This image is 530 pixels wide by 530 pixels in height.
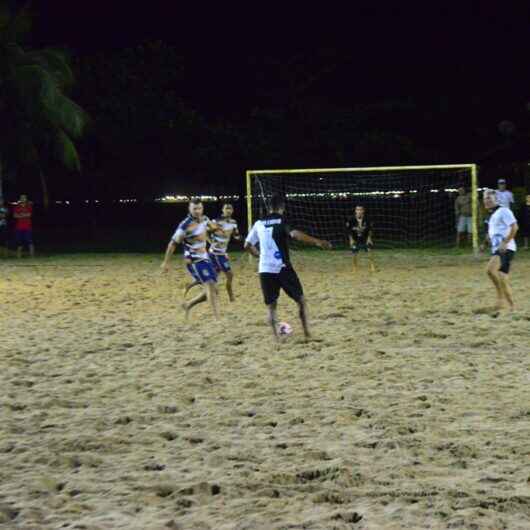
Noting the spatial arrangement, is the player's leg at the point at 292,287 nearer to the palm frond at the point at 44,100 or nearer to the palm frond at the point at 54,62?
the palm frond at the point at 44,100

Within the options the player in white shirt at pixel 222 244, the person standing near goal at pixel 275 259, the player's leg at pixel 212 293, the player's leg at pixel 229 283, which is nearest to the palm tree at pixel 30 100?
the player in white shirt at pixel 222 244

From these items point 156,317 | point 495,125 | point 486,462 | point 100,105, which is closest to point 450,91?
point 495,125

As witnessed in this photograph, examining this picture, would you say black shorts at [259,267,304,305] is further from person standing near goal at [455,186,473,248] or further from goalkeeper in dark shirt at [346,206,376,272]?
person standing near goal at [455,186,473,248]

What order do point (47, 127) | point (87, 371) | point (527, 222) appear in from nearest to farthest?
point (87, 371), point (527, 222), point (47, 127)

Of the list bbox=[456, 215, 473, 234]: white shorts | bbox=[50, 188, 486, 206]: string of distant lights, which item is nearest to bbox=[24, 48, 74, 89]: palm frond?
bbox=[50, 188, 486, 206]: string of distant lights

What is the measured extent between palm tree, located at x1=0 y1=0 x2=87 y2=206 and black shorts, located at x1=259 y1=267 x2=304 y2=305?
72.9 ft

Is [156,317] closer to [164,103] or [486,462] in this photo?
[486,462]

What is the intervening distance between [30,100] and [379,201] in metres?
12.3

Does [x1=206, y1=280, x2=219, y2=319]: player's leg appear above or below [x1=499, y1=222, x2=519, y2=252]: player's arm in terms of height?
below

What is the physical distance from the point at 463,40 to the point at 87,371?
34.0 m

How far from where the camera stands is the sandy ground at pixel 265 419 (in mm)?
5148

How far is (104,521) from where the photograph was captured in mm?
4961

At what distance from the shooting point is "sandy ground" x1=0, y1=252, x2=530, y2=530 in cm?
515

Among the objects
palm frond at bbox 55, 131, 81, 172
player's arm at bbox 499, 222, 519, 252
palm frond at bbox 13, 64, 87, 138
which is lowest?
player's arm at bbox 499, 222, 519, 252
